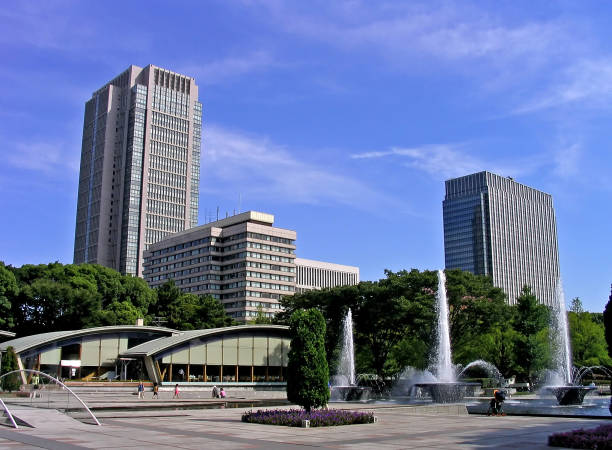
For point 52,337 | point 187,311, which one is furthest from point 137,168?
point 52,337

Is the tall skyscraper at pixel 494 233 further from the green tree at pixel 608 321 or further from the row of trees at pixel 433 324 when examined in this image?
the green tree at pixel 608 321

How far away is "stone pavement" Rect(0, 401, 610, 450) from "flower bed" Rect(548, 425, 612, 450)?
432 millimetres

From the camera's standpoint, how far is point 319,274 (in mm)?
175875

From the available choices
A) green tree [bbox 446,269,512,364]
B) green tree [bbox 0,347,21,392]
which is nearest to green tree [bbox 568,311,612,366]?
green tree [bbox 446,269,512,364]

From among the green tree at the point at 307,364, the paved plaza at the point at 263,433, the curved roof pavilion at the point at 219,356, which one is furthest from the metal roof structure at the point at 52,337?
the green tree at the point at 307,364

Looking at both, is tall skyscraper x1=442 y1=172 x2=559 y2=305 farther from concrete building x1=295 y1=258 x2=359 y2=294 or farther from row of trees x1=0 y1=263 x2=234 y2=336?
row of trees x1=0 y1=263 x2=234 y2=336

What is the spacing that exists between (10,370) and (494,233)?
156918mm

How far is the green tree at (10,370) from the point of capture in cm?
4381

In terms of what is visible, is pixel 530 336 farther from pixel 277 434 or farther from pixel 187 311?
pixel 277 434

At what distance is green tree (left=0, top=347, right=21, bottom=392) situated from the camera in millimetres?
43812

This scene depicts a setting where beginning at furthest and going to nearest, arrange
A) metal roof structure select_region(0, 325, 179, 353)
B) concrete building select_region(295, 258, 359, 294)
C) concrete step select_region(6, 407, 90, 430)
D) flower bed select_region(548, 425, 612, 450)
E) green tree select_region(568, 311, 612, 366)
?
concrete building select_region(295, 258, 359, 294), green tree select_region(568, 311, 612, 366), metal roof structure select_region(0, 325, 179, 353), concrete step select_region(6, 407, 90, 430), flower bed select_region(548, 425, 612, 450)

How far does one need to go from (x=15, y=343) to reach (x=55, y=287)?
17.4m

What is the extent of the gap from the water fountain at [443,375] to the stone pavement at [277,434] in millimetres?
8828

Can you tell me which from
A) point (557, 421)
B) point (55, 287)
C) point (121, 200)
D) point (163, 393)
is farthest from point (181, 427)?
point (121, 200)
